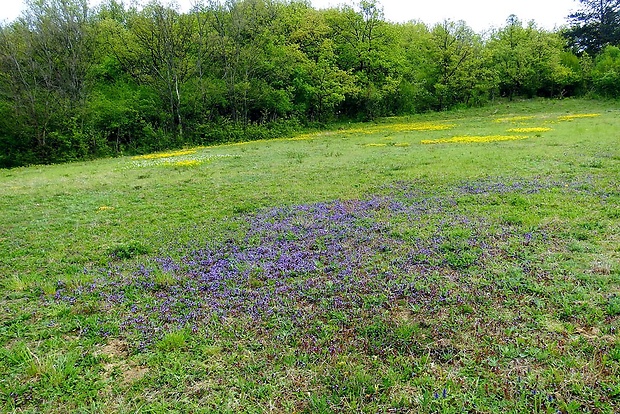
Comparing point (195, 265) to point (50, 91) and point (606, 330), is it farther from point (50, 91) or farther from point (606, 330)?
point (50, 91)

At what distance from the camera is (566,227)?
7754mm

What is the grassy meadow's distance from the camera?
3.90m

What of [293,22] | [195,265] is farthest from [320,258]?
[293,22]

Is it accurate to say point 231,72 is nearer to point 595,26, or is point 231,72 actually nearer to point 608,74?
point 608,74

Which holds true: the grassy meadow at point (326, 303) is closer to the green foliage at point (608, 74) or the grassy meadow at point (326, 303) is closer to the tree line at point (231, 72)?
the tree line at point (231, 72)

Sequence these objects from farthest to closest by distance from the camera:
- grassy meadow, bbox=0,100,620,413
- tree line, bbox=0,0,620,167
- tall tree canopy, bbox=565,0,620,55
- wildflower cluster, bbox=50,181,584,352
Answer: tall tree canopy, bbox=565,0,620,55 → tree line, bbox=0,0,620,167 → wildflower cluster, bbox=50,181,584,352 → grassy meadow, bbox=0,100,620,413

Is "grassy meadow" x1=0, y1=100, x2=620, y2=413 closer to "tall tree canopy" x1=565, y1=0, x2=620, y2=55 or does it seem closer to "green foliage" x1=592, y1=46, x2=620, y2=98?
"green foliage" x1=592, y1=46, x2=620, y2=98

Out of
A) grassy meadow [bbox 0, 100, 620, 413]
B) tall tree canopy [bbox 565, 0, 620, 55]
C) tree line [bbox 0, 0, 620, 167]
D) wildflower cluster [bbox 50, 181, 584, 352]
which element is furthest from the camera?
tall tree canopy [bbox 565, 0, 620, 55]

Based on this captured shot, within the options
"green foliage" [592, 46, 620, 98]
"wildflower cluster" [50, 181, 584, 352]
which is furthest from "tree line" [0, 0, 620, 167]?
"wildflower cluster" [50, 181, 584, 352]

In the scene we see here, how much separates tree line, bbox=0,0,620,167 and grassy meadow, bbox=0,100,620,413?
93.2 ft

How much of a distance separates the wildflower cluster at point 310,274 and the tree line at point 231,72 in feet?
107

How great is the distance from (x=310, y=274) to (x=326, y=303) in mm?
1079

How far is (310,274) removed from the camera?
658 centimetres

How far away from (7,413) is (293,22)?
5270cm
